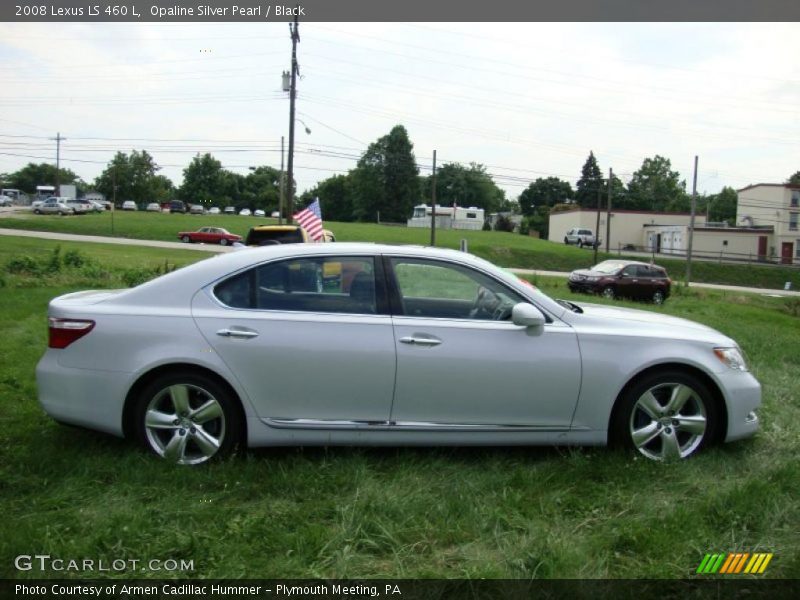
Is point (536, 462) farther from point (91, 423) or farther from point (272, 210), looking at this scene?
point (272, 210)

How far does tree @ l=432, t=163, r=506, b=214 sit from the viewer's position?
11925 cm

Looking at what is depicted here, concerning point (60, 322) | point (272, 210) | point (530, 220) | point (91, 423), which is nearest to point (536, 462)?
point (91, 423)

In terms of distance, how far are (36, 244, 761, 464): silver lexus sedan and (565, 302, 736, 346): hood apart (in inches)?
0.9

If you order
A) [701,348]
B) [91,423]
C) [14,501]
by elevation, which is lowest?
[14,501]

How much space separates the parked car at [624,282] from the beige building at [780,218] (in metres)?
46.3

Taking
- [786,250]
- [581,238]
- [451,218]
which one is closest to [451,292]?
[581,238]

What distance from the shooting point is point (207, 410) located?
13.3 ft

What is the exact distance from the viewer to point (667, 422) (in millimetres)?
4281

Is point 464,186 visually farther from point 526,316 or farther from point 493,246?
point 526,316

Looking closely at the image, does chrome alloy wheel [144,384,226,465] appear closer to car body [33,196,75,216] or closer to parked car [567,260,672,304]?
parked car [567,260,672,304]

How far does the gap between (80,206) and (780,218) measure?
69.3 m

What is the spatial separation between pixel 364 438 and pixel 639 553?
168 centimetres

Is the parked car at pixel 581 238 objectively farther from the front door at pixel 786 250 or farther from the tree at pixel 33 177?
the tree at pixel 33 177

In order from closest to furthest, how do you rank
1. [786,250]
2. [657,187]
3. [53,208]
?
[53,208]
[786,250]
[657,187]
